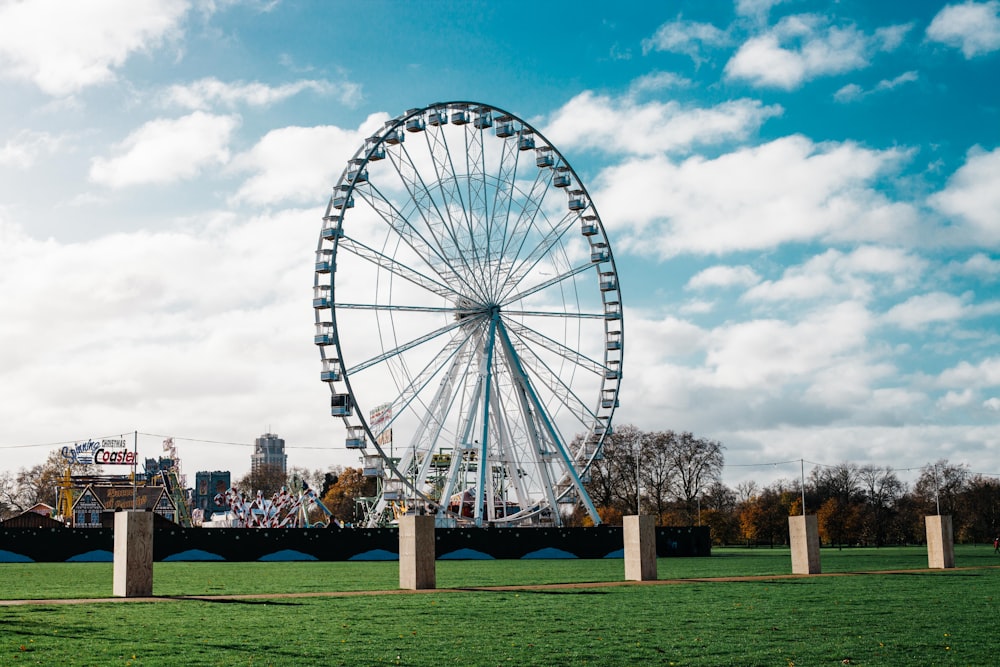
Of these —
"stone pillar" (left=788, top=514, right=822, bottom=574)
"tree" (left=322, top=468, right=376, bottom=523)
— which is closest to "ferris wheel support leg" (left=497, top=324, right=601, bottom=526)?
"stone pillar" (left=788, top=514, right=822, bottom=574)

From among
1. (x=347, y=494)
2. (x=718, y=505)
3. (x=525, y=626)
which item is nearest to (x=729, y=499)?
(x=718, y=505)

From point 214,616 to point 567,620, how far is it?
20.6 ft

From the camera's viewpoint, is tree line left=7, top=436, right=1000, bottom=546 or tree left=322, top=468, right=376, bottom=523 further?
tree left=322, top=468, right=376, bottom=523

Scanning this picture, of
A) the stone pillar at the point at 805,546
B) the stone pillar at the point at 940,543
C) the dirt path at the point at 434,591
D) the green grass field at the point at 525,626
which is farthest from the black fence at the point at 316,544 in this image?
the dirt path at the point at 434,591

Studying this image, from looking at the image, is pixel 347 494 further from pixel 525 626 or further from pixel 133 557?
pixel 525 626

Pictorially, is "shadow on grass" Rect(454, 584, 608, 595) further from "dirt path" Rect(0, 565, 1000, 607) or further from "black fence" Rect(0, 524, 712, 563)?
"black fence" Rect(0, 524, 712, 563)

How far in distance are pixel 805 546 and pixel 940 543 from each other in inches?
293

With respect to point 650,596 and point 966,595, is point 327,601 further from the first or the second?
point 966,595

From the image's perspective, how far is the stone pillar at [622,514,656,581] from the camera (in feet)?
100

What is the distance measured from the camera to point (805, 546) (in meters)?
34.4

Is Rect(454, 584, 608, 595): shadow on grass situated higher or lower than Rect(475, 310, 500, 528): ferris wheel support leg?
lower

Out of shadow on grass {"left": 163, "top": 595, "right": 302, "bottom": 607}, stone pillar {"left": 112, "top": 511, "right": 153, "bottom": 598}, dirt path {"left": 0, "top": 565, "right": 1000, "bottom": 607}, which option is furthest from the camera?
stone pillar {"left": 112, "top": 511, "right": 153, "bottom": 598}

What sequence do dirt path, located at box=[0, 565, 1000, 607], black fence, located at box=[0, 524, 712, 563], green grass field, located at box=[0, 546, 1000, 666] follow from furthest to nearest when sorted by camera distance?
black fence, located at box=[0, 524, 712, 563], dirt path, located at box=[0, 565, 1000, 607], green grass field, located at box=[0, 546, 1000, 666]

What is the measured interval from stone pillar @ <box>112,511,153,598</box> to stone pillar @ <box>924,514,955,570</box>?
27.4 metres
